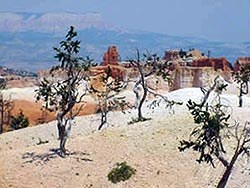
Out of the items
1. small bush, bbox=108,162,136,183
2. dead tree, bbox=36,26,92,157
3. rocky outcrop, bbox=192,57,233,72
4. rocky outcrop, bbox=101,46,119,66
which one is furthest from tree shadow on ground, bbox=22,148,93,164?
rocky outcrop, bbox=101,46,119,66

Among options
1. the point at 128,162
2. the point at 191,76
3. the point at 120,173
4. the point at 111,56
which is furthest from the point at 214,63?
the point at 120,173

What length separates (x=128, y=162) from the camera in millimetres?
35406

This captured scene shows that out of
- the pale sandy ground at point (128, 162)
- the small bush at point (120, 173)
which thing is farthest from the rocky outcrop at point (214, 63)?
the small bush at point (120, 173)

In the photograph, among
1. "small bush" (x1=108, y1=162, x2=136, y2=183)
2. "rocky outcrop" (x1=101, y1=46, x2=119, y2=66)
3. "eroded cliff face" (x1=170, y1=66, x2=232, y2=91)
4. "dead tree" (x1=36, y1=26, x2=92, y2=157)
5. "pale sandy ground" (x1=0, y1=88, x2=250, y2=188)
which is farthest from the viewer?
"rocky outcrop" (x1=101, y1=46, x2=119, y2=66)

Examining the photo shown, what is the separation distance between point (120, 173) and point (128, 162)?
4.27 feet

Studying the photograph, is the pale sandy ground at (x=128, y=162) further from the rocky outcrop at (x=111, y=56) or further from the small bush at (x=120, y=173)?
the rocky outcrop at (x=111, y=56)

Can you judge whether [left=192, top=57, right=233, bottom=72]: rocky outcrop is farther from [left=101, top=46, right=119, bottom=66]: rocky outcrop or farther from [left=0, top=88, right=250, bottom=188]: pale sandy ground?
[left=0, top=88, right=250, bottom=188]: pale sandy ground

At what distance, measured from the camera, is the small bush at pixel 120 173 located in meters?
33.9

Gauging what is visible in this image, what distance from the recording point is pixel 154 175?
34.0m

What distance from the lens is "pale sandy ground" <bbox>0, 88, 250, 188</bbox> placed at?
33594 millimetres

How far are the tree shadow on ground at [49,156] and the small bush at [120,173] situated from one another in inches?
88.0

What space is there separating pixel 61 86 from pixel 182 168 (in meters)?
8.89

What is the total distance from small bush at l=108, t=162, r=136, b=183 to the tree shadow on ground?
7.34ft

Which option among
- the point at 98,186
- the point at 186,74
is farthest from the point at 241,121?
the point at 186,74
